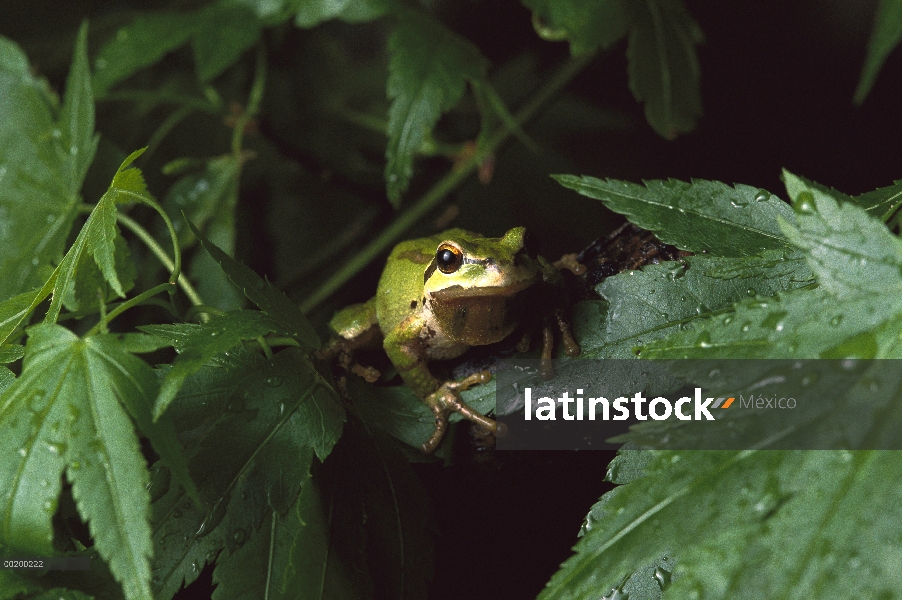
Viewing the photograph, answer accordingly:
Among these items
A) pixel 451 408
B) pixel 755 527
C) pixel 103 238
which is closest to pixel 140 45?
pixel 103 238

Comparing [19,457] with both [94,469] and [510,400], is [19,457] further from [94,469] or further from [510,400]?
[510,400]

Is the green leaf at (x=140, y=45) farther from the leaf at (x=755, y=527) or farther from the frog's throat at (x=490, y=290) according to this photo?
the leaf at (x=755, y=527)

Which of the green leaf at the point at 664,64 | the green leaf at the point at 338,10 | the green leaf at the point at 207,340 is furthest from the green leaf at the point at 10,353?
the green leaf at the point at 664,64

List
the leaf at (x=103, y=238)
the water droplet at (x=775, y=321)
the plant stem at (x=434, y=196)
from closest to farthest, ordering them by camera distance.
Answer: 1. the water droplet at (x=775, y=321)
2. the leaf at (x=103, y=238)
3. the plant stem at (x=434, y=196)

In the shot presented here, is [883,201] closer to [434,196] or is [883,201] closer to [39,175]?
[434,196]

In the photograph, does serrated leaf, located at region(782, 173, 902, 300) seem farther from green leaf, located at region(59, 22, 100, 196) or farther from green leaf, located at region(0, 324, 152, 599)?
green leaf, located at region(59, 22, 100, 196)

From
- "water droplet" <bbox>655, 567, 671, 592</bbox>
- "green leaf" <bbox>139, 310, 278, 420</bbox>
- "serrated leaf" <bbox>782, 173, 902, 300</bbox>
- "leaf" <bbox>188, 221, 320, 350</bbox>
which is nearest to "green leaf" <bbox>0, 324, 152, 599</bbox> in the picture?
"green leaf" <bbox>139, 310, 278, 420</bbox>
